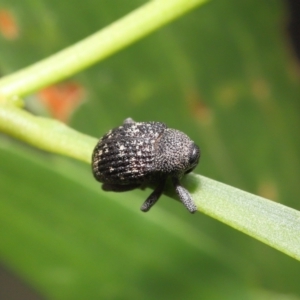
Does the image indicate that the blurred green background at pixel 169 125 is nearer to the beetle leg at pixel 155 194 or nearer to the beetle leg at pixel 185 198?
the beetle leg at pixel 155 194

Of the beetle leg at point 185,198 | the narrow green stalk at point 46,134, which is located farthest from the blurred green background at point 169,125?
the beetle leg at point 185,198

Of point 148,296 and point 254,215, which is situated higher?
point 254,215

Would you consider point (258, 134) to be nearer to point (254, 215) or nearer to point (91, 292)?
point (91, 292)

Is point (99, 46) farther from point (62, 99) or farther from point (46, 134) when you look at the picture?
point (62, 99)

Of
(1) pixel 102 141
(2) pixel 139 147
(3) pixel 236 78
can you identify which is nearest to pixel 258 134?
(3) pixel 236 78

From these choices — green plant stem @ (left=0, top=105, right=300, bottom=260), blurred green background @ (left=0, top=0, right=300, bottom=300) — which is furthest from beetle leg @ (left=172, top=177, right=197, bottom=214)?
blurred green background @ (left=0, top=0, right=300, bottom=300)

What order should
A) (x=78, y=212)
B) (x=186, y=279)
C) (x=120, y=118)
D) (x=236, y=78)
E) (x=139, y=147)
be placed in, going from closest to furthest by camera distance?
1. (x=139, y=147)
2. (x=78, y=212)
3. (x=186, y=279)
4. (x=120, y=118)
5. (x=236, y=78)

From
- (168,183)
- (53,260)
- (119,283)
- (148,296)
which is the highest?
(168,183)

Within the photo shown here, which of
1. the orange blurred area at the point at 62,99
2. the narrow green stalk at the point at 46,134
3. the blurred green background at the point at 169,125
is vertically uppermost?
the narrow green stalk at the point at 46,134

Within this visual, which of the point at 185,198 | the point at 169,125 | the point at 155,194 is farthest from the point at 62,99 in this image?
the point at 185,198
